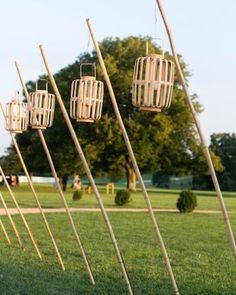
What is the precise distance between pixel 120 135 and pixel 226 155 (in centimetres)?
3435

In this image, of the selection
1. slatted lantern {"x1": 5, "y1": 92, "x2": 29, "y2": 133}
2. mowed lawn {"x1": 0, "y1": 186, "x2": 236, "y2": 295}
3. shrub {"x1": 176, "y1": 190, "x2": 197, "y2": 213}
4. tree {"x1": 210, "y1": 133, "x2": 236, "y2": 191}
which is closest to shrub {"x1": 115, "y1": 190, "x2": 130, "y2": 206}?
shrub {"x1": 176, "y1": 190, "x2": 197, "y2": 213}

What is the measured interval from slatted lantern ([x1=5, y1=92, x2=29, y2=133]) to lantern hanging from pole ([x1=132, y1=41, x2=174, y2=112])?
4631 millimetres

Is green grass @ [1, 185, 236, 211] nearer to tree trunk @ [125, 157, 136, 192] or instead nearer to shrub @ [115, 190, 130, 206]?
shrub @ [115, 190, 130, 206]

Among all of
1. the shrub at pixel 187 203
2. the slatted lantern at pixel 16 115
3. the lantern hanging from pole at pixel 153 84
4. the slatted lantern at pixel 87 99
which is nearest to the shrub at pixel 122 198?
the shrub at pixel 187 203

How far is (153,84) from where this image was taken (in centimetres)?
662

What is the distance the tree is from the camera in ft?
250

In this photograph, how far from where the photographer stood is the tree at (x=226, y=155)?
250 feet

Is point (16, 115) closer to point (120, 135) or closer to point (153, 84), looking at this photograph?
point (153, 84)

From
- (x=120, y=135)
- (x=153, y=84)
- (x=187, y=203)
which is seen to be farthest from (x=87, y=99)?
(x=120, y=135)

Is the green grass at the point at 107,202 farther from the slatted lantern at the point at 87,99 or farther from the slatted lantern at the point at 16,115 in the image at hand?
the slatted lantern at the point at 87,99

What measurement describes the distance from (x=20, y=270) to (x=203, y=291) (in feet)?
8.70

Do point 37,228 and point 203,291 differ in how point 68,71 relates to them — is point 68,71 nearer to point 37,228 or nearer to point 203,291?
point 37,228

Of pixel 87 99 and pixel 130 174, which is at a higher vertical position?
pixel 87 99

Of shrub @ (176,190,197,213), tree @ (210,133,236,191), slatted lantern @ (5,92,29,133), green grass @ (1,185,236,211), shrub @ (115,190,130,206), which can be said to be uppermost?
slatted lantern @ (5,92,29,133)
